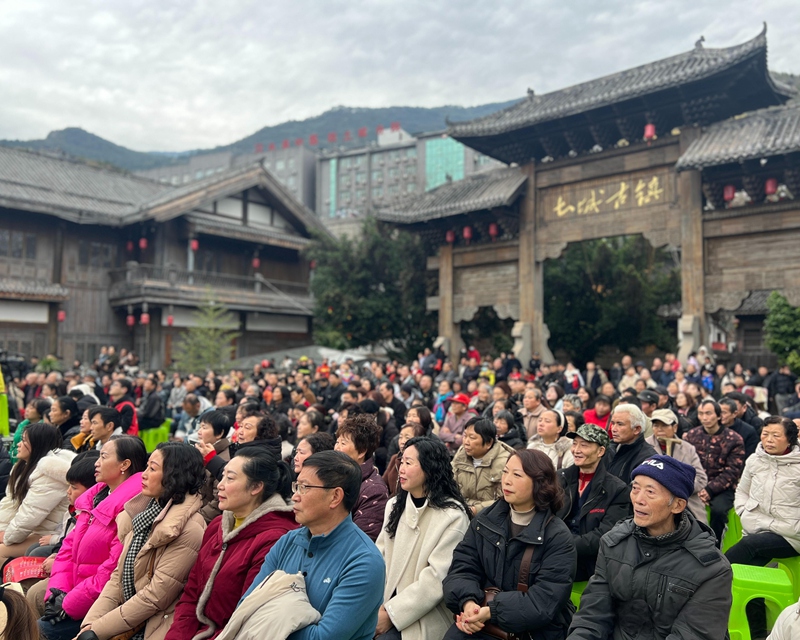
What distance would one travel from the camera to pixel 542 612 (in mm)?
3152

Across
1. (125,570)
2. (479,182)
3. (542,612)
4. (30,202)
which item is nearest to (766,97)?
(479,182)

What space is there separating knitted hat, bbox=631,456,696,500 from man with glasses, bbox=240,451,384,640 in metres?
1.29

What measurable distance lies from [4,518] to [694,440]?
241 inches

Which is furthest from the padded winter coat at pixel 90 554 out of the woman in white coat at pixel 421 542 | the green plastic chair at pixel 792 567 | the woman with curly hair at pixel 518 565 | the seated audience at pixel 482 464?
the green plastic chair at pixel 792 567

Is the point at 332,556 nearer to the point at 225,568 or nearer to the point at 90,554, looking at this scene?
the point at 225,568

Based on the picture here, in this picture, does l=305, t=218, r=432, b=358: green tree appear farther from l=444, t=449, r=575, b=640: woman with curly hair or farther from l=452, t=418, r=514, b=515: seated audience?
l=444, t=449, r=575, b=640: woman with curly hair

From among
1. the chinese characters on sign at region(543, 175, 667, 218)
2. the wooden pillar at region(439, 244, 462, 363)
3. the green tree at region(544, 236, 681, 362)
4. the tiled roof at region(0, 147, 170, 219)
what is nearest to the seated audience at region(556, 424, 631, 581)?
the chinese characters on sign at region(543, 175, 667, 218)

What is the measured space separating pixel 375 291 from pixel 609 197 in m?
8.73

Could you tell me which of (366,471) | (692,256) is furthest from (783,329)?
(366,471)

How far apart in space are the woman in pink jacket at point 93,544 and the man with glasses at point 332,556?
4.71ft

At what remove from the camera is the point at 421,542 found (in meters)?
3.65

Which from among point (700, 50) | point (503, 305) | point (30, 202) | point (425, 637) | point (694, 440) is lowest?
point (425, 637)

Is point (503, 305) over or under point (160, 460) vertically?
over

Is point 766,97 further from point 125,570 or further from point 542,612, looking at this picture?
point 125,570
